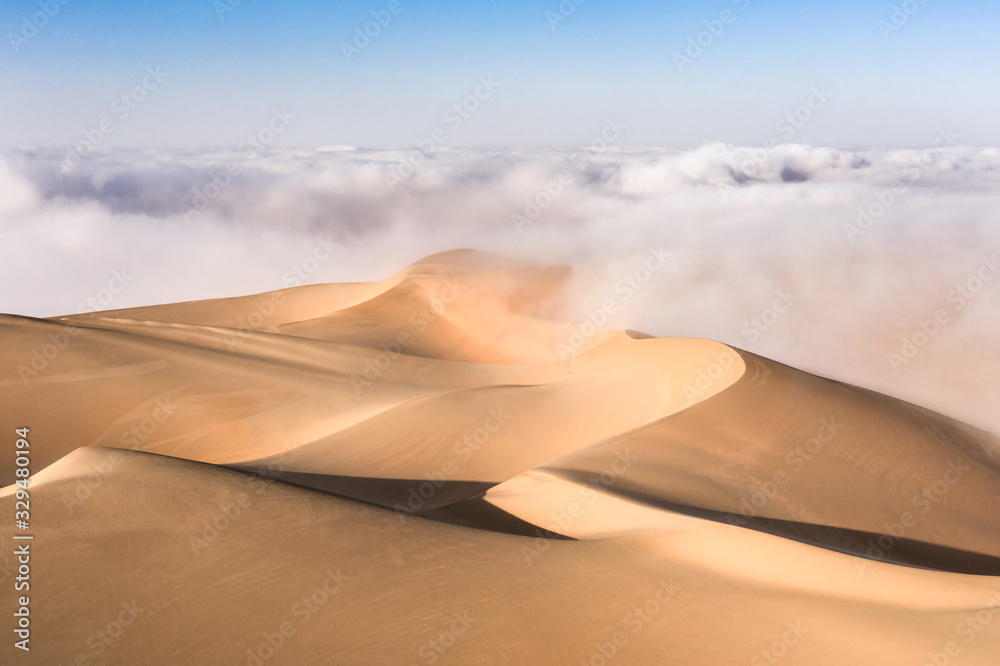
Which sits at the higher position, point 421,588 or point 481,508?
point 421,588

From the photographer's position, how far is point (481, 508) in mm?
7836

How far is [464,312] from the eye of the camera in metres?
27.5

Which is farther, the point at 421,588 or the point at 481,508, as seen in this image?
the point at 481,508

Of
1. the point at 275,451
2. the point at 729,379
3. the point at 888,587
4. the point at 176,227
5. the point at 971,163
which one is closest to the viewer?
the point at 888,587

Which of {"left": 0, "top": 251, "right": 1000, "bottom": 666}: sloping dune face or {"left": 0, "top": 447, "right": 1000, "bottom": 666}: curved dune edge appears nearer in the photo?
{"left": 0, "top": 447, "right": 1000, "bottom": 666}: curved dune edge

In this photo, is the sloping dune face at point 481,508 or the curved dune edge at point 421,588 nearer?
the curved dune edge at point 421,588

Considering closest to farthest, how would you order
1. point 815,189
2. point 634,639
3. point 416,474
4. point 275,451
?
point 634,639 → point 416,474 → point 275,451 → point 815,189

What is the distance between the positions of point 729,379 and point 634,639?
8.35m

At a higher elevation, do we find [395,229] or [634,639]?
[395,229]

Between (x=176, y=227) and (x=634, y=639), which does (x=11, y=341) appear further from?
(x=176, y=227)

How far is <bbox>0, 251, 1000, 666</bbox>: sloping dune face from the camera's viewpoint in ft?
14.8

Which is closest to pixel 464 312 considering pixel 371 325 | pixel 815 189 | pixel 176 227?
pixel 371 325

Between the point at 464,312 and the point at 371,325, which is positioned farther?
the point at 464,312

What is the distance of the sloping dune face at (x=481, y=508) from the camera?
4496 millimetres
